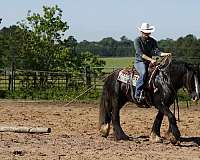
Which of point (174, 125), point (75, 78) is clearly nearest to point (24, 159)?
point (174, 125)

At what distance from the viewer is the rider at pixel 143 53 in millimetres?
10125

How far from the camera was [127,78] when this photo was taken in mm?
10562

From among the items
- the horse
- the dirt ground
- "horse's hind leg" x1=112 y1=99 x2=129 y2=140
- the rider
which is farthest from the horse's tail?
the rider

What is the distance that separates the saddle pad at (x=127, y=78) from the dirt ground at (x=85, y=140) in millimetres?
1151

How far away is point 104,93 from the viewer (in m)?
11.1

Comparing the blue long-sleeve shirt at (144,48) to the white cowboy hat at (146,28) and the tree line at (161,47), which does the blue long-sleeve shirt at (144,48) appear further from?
the tree line at (161,47)

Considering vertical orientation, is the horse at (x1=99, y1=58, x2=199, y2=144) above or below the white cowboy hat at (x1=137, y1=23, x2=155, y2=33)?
below

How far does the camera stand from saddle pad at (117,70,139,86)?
34.2 feet

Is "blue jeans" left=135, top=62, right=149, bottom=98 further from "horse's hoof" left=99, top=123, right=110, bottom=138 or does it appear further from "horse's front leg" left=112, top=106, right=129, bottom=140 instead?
"horse's hoof" left=99, top=123, right=110, bottom=138

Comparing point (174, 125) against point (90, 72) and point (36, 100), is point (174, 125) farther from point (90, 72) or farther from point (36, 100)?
point (90, 72)

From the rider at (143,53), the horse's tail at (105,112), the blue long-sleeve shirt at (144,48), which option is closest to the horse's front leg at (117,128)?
the horse's tail at (105,112)

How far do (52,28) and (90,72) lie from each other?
1140cm

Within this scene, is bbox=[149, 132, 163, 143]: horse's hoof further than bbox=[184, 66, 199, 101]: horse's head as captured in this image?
Yes

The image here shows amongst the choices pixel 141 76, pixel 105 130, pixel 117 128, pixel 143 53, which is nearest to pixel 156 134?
pixel 117 128
